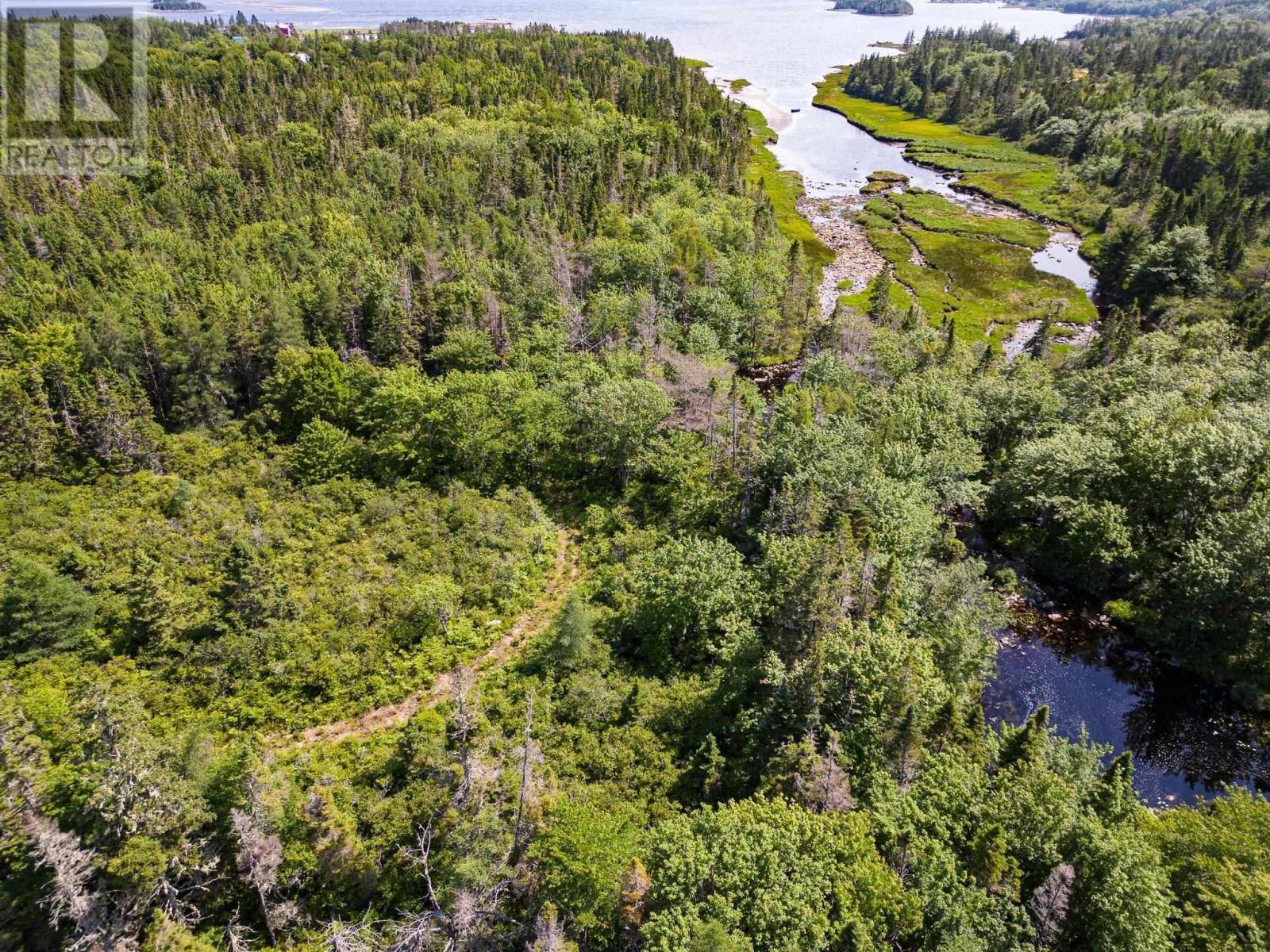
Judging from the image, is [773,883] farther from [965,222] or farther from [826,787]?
[965,222]

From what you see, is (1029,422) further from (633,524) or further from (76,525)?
(76,525)

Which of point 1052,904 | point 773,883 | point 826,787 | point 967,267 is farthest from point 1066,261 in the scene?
point 773,883

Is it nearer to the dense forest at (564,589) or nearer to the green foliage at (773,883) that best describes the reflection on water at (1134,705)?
the dense forest at (564,589)

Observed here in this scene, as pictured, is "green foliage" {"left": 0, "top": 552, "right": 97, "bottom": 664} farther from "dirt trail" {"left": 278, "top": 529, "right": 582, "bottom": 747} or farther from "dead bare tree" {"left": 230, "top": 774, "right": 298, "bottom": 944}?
"dead bare tree" {"left": 230, "top": 774, "right": 298, "bottom": 944}

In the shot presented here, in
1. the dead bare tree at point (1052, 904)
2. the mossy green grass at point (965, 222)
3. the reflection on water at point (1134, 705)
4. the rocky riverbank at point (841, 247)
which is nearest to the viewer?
the dead bare tree at point (1052, 904)

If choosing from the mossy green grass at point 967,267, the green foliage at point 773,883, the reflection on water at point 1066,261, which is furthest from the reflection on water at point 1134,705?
the reflection on water at point 1066,261

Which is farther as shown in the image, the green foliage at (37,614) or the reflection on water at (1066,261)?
the reflection on water at (1066,261)
